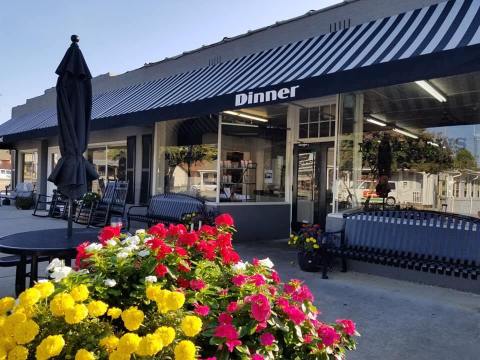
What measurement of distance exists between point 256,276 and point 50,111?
14698mm

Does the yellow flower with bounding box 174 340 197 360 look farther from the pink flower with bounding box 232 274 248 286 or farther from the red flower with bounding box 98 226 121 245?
the red flower with bounding box 98 226 121 245

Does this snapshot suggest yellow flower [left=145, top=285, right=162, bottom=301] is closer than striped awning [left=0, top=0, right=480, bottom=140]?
Yes

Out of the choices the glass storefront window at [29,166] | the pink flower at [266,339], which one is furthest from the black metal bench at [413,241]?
the glass storefront window at [29,166]

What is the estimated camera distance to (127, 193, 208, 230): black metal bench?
9.17 metres

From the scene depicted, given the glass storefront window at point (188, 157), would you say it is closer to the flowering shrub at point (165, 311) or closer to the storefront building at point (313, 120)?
the storefront building at point (313, 120)

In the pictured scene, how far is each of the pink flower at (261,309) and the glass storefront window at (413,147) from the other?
5.59 metres

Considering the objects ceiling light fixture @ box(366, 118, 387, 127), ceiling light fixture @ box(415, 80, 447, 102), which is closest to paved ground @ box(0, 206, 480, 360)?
ceiling light fixture @ box(366, 118, 387, 127)

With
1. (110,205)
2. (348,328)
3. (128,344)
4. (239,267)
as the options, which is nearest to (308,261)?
(239,267)

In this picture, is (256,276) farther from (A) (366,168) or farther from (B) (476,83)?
(B) (476,83)

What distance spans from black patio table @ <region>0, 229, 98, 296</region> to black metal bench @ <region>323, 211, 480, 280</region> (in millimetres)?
3423

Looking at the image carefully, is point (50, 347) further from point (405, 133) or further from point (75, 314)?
point (405, 133)

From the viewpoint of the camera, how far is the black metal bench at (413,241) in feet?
16.9

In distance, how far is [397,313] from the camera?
452cm

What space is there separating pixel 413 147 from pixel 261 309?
8175mm
